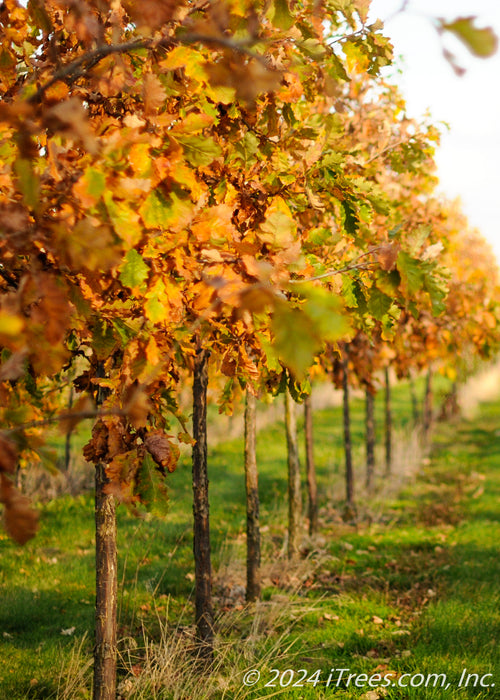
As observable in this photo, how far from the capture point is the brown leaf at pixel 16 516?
5.20 feet

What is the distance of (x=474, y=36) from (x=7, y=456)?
4.69ft

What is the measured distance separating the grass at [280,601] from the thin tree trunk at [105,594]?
15.0 inches

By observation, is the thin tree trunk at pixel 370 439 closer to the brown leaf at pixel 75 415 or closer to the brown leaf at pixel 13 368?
the brown leaf at pixel 75 415

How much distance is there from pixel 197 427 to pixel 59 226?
267 centimetres

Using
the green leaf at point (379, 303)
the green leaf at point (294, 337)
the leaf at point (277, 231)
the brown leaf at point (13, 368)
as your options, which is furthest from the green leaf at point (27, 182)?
the green leaf at point (379, 303)

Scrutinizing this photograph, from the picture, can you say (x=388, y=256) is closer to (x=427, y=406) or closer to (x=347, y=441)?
(x=347, y=441)

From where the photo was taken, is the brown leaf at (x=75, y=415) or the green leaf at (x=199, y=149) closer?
the brown leaf at (x=75, y=415)

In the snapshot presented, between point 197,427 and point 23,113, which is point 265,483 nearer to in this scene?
point 197,427

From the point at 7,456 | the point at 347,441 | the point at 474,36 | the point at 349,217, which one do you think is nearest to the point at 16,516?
the point at 7,456

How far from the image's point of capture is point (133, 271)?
2180 mm

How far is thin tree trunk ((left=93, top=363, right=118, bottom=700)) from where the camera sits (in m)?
3.34

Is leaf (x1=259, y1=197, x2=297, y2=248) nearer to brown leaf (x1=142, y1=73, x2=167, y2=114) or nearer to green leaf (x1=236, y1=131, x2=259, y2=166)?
brown leaf (x1=142, y1=73, x2=167, y2=114)

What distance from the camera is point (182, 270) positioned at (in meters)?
2.41

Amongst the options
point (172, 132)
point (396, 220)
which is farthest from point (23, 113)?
point (396, 220)
